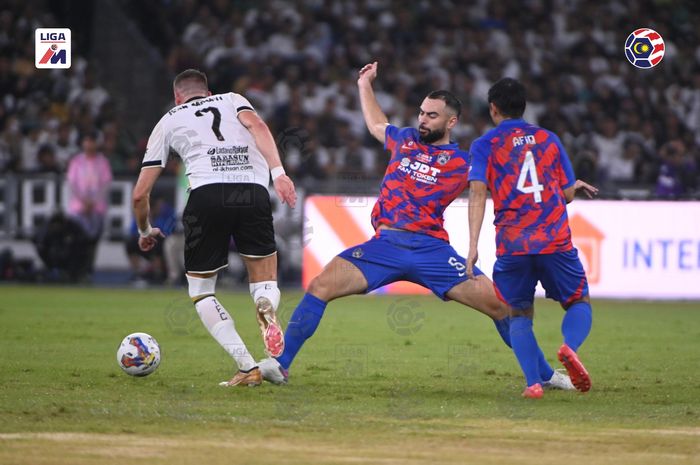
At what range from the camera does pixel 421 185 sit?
8945 millimetres

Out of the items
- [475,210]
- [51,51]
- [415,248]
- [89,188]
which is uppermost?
[51,51]

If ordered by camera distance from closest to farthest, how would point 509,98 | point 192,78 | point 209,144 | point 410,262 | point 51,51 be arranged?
point 509,98
point 410,262
point 209,144
point 192,78
point 51,51

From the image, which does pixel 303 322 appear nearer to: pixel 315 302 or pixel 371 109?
pixel 315 302

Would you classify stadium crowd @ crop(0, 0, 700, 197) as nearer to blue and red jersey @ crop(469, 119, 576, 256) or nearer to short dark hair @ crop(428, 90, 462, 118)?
short dark hair @ crop(428, 90, 462, 118)

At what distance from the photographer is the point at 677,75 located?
23.8 metres

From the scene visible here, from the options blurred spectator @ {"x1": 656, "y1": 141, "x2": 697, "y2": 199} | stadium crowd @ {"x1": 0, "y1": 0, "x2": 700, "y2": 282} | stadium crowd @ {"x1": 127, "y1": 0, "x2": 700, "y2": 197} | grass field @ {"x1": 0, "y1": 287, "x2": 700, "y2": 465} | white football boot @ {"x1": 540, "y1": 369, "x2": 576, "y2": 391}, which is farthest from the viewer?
stadium crowd @ {"x1": 127, "y1": 0, "x2": 700, "y2": 197}

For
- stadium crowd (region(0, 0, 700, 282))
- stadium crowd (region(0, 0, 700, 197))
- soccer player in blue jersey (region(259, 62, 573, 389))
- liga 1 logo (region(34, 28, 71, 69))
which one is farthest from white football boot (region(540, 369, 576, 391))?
stadium crowd (region(0, 0, 700, 197))

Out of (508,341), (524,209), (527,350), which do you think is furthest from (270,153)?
(527,350)

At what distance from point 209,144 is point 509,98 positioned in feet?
7.33

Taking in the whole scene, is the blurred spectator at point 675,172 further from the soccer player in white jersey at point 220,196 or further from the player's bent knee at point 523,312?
the soccer player in white jersey at point 220,196

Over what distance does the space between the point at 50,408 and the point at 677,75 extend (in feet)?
61.0

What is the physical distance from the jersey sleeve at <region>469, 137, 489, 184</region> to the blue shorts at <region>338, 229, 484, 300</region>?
0.67 m

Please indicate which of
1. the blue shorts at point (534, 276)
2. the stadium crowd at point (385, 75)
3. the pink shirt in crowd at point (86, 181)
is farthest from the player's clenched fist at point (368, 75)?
the pink shirt in crowd at point (86, 181)

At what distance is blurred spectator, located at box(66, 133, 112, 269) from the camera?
20109mm
